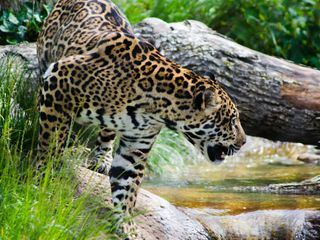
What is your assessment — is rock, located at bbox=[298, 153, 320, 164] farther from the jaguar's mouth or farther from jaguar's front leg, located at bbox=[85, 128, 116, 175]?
the jaguar's mouth

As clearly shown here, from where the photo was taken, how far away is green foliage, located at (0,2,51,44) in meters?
11.2

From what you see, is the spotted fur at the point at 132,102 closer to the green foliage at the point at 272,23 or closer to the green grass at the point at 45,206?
the green grass at the point at 45,206

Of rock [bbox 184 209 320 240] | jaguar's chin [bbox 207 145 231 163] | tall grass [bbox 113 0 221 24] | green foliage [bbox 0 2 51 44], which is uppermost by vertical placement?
jaguar's chin [bbox 207 145 231 163]

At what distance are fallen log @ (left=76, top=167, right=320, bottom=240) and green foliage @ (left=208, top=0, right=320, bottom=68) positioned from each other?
6.17 m

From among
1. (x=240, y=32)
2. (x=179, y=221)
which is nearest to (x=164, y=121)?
(x=179, y=221)

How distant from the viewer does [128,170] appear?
285 inches

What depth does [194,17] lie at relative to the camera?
1388 cm

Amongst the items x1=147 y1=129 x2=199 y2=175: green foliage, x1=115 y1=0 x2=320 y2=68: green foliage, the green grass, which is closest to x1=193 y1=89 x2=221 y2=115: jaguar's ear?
→ the green grass

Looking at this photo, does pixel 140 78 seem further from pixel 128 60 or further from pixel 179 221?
pixel 179 221

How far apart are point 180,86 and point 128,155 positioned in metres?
0.74

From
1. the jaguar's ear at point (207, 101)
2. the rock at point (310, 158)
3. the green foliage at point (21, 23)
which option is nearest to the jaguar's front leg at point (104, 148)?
the jaguar's ear at point (207, 101)

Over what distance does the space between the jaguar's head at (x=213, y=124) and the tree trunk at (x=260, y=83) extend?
7.07 feet

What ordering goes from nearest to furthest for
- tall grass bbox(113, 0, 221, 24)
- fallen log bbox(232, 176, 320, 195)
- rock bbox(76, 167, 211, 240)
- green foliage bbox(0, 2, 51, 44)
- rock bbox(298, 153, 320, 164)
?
rock bbox(76, 167, 211, 240)
fallen log bbox(232, 176, 320, 195)
green foliage bbox(0, 2, 51, 44)
rock bbox(298, 153, 320, 164)
tall grass bbox(113, 0, 221, 24)

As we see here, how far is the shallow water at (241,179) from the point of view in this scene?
8.30 metres
